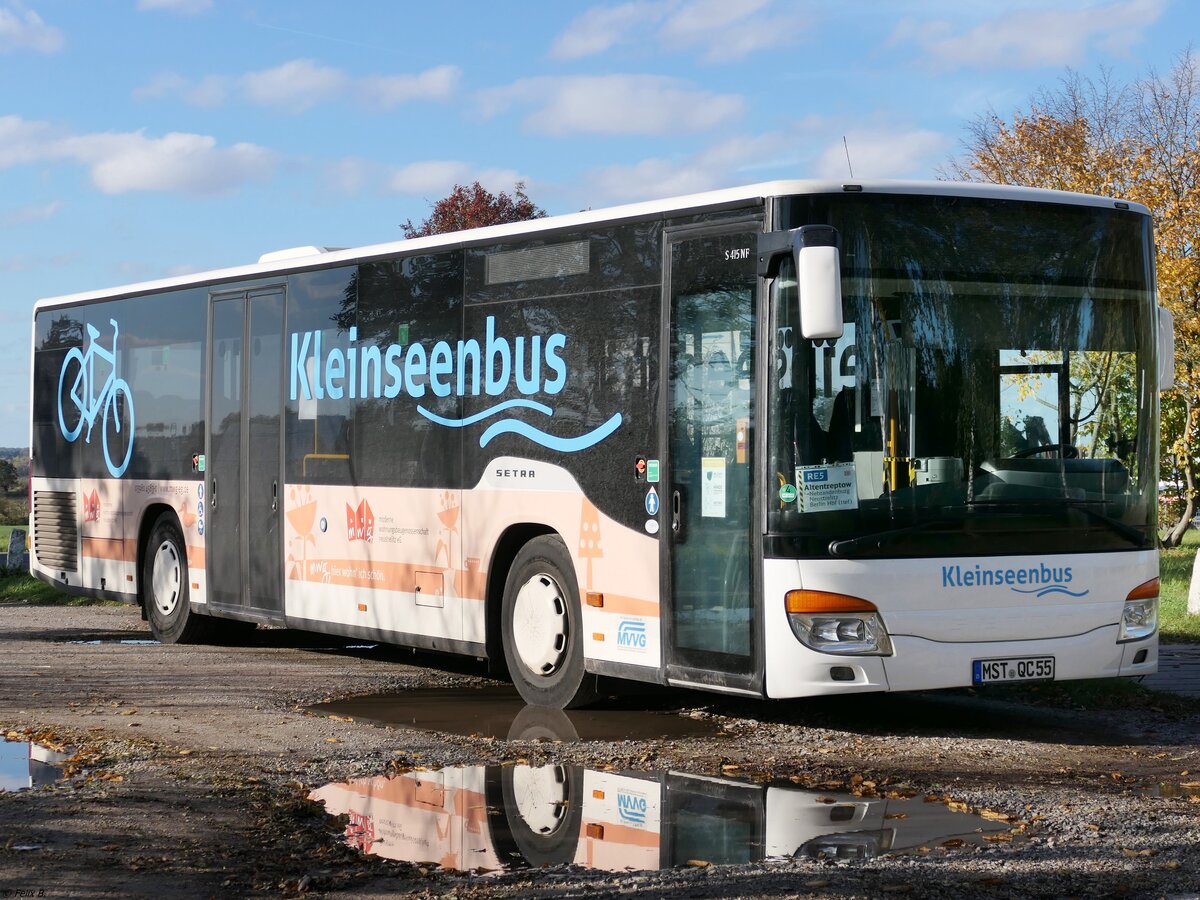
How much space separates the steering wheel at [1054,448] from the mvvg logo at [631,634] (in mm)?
2494

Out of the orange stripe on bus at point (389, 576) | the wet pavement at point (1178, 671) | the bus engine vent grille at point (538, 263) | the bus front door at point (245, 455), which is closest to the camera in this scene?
the bus engine vent grille at point (538, 263)

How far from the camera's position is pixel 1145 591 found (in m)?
9.97

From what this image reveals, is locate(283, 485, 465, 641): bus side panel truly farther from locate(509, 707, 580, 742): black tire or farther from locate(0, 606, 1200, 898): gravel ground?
locate(509, 707, 580, 742): black tire

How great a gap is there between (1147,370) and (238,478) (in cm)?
796

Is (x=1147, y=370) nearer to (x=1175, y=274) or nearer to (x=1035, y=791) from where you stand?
(x=1035, y=791)

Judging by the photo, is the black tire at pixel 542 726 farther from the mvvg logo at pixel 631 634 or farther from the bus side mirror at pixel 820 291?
the bus side mirror at pixel 820 291

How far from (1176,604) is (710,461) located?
887 centimetres

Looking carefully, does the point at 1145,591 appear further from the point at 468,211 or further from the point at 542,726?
the point at 468,211

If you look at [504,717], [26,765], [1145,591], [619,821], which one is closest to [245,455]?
[504,717]

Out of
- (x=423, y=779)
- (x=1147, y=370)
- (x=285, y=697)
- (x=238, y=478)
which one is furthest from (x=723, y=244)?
(x=238, y=478)

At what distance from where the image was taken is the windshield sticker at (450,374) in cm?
1105

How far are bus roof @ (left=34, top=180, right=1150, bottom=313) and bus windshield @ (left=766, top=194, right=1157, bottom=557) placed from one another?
75mm

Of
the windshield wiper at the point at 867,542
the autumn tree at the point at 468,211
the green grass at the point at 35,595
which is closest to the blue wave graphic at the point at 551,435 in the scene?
the windshield wiper at the point at 867,542

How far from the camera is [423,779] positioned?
336 inches
